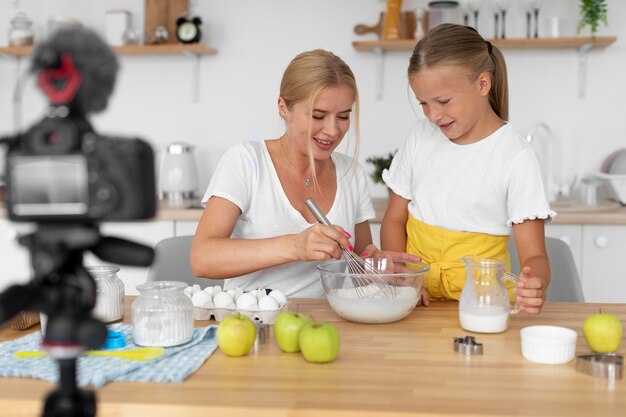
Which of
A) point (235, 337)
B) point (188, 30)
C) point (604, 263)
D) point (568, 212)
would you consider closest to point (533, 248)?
point (235, 337)

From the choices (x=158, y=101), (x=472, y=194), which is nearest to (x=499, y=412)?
(x=472, y=194)

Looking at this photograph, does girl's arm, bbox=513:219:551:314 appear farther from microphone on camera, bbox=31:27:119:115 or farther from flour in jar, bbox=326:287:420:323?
microphone on camera, bbox=31:27:119:115

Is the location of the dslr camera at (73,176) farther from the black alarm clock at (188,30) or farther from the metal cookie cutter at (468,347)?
the black alarm clock at (188,30)

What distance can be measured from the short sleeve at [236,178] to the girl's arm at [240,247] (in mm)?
23

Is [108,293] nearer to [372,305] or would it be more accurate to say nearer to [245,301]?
[245,301]

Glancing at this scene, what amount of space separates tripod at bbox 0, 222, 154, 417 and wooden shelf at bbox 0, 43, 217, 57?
9.60 ft

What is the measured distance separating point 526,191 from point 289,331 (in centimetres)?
77

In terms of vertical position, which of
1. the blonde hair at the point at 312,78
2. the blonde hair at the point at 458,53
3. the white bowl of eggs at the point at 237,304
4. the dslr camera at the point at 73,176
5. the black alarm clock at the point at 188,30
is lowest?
the white bowl of eggs at the point at 237,304

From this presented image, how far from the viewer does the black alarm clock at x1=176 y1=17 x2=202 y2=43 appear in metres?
3.35

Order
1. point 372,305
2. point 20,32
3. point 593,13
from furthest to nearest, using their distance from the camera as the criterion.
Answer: point 20,32 → point 593,13 → point 372,305

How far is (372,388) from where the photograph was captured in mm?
1031

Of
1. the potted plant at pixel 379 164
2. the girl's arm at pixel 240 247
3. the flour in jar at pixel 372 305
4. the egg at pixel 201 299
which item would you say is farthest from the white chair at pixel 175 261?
the potted plant at pixel 379 164

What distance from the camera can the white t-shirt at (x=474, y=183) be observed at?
66.2 inches

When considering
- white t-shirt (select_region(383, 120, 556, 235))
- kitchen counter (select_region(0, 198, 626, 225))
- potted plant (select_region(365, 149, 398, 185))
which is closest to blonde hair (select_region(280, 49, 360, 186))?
white t-shirt (select_region(383, 120, 556, 235))
